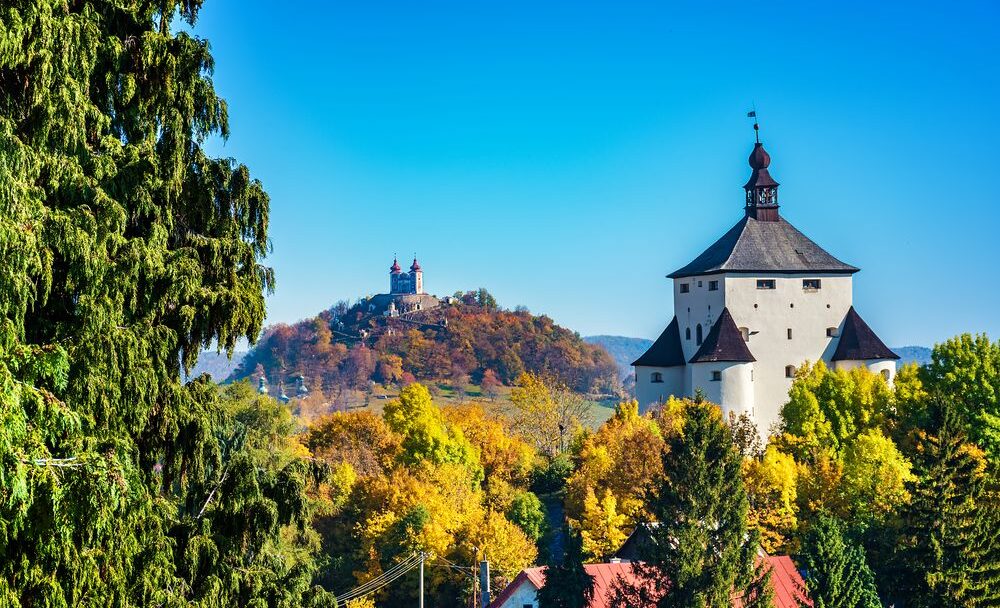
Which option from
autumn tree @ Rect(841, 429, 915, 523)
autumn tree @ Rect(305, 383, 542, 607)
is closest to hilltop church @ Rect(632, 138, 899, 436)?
autumn tree @ Rect(305, 383, 542, 607)

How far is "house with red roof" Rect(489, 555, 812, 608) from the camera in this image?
37.2 meters

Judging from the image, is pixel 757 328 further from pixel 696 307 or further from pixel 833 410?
pixel 833 410

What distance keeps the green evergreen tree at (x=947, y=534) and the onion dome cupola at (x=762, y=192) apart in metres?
30.9

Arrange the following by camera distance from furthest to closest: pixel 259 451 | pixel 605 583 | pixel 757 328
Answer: pixel 757 328 → pixel 259 451 → pixel 605 583

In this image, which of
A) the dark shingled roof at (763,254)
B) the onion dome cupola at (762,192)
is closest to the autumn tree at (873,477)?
the dark shingled roof at (763,254)

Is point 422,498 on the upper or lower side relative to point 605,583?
upper

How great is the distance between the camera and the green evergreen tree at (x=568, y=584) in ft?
117

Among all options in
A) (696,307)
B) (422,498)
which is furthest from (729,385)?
(422,498)

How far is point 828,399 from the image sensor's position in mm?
54250

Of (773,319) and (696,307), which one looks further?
(696,307)

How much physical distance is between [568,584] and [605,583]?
8.22ft

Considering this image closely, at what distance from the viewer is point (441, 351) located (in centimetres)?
15912

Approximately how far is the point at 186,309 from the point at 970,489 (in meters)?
28.6

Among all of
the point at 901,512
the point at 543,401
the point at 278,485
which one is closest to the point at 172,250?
the point at 278,485
